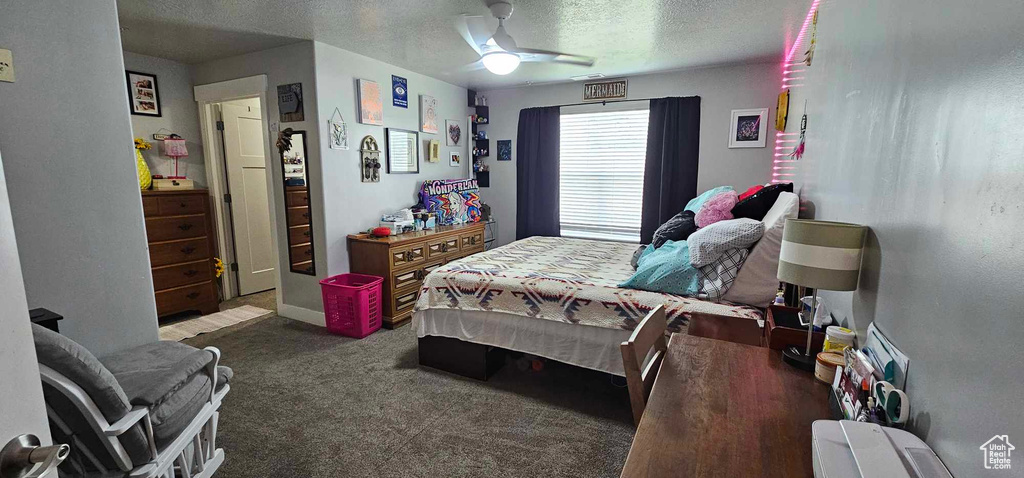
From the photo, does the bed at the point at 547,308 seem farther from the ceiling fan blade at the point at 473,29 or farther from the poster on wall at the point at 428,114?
the poster on wall at the point at 428,114

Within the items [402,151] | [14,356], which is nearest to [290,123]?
[402,151]

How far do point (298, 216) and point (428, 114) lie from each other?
1.67 m

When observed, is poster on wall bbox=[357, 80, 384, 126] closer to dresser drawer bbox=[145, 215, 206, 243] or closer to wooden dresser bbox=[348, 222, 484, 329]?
wooden dresser bbox=[348, 222, 484, 329]

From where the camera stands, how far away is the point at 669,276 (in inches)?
87.4

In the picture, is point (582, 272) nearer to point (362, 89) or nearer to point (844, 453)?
point (844, 453)

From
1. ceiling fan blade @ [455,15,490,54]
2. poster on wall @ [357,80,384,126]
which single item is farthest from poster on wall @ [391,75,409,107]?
ceiling fan blade @ [455,15,490,54]

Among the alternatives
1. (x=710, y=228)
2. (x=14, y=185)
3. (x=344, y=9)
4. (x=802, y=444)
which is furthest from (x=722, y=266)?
(x=14, y=185)

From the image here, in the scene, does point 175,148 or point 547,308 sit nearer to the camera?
point 547,308

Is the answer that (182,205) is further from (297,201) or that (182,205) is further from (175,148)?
(297,201)

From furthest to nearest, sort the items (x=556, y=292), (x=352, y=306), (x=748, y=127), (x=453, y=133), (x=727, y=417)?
(x=453, y=133) < (x=748, y=127) < (x=352, y=306) < (x=556, y=292) < (x=727, y=417)

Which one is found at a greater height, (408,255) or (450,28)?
(450,28)

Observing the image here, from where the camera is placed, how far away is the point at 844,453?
751mm

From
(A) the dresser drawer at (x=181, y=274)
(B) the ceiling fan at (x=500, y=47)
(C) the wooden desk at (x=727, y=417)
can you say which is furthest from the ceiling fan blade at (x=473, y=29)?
(A) the dresser drawer at (x=181, y=274)

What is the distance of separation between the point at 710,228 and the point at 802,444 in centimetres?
141
